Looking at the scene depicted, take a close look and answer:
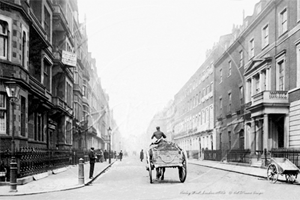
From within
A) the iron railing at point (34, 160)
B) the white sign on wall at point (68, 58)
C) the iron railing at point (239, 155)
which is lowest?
the iron railing at point (239, 155)

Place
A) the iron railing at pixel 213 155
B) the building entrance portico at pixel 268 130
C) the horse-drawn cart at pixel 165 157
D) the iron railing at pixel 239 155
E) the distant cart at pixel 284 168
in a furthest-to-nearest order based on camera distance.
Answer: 1. the iron railing at pixel 213 155
2. the iron railing at pixel 239 155
3. the building entrance portico at pixel 268 130
4. the distant cart at pixel 284 168
5. the horse-drawn cart at pixel 165 157

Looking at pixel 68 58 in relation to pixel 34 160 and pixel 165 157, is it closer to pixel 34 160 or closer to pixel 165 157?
pixel 34 160

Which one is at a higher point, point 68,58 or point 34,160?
point 68,58

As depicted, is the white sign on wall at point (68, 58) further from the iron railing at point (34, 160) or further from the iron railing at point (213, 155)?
the iron railing at point (213, 155)

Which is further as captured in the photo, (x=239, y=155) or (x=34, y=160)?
(x=239, y=155)

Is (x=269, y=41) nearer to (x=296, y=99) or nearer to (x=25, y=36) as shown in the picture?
(x=296, y=99)

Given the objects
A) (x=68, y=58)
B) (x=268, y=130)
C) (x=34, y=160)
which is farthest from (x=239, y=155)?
(x=34, y=160)

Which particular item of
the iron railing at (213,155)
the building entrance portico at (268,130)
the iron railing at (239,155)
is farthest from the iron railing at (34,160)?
the iron railing at (213,155)

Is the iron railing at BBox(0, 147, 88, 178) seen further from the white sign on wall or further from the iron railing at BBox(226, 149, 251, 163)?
the iron railing at BBox(226, 149, 251, 163)

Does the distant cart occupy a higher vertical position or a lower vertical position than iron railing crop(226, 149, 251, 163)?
higher

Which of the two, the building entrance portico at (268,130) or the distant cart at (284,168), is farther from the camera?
the building entrance portico at (268,130)

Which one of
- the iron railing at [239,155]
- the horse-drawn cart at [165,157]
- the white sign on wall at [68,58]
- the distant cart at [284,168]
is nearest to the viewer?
the horse-drawn cart at [165,157]

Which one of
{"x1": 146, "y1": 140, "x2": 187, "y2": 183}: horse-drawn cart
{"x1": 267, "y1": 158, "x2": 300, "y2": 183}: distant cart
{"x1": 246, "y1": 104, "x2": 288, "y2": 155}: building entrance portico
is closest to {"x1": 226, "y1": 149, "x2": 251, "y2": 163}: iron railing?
{"x1": 246, "y1": 104, "x2": 288, "y2": 155}: building entrance portico

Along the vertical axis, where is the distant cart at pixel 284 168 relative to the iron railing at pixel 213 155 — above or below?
above
